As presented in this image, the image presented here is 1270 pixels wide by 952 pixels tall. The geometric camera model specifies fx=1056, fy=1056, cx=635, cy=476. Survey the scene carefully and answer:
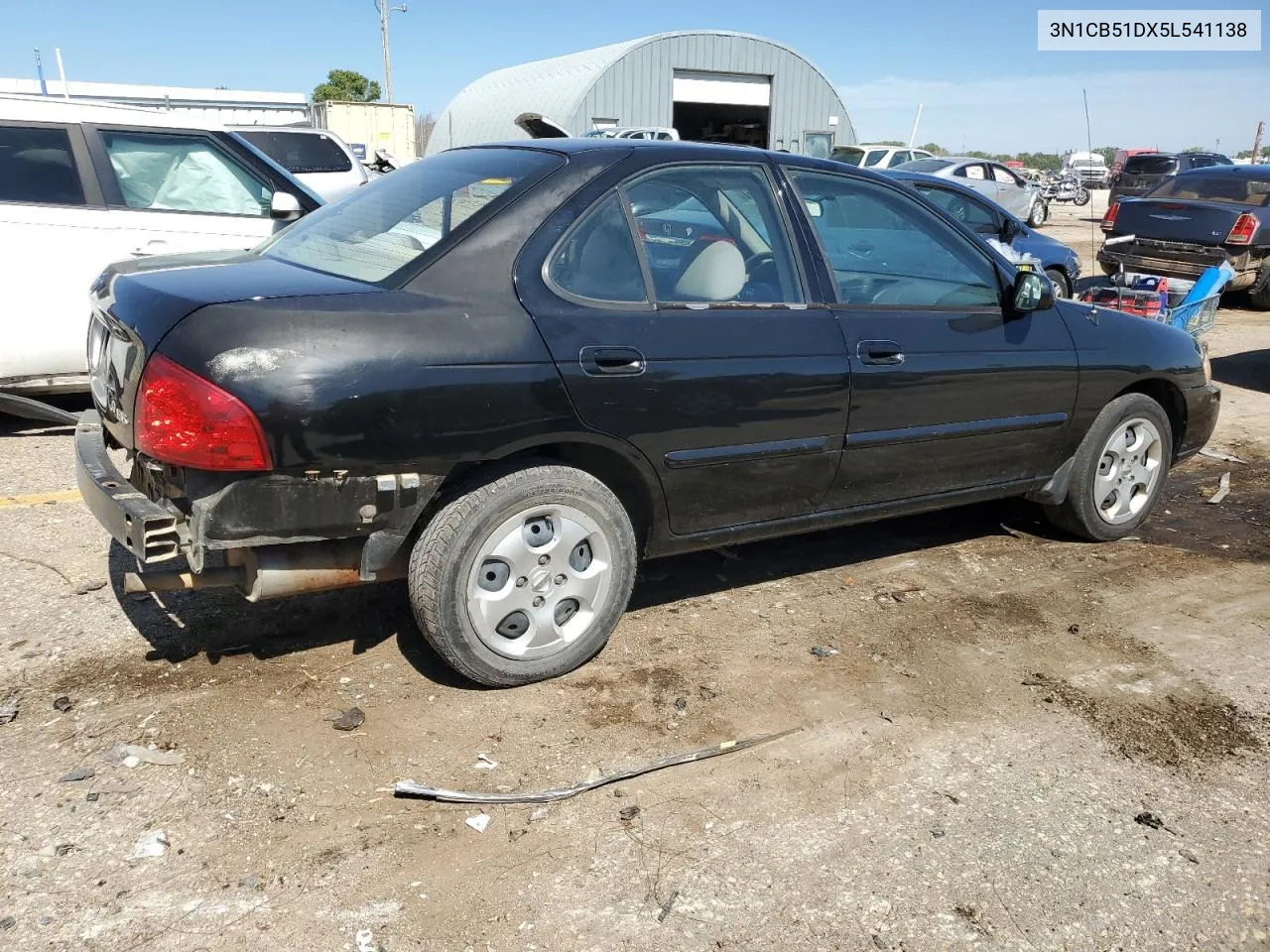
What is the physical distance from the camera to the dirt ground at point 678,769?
8.08 ft

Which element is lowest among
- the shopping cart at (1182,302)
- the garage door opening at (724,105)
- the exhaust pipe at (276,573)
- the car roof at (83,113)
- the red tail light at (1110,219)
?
the exhaust pipe at (276,573)

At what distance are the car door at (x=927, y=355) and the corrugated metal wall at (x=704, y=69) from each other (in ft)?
95.1

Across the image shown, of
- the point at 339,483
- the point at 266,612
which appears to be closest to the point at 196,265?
the point at 339,483

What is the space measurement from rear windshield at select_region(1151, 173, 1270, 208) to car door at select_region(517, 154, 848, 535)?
11794 mm

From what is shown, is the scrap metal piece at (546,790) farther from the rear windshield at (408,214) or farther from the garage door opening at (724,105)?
the garage door opening at (724,105)

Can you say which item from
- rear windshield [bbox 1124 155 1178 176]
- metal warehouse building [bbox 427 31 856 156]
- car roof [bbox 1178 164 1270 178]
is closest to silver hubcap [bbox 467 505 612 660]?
car roof [bbox 1178 164 1270 178]

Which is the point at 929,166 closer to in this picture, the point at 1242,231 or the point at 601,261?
the point at 1242,231

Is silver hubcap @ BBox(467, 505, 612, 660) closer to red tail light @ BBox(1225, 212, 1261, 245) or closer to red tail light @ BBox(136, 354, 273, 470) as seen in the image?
red tail light @ BBox(136, 354, 273, 470)

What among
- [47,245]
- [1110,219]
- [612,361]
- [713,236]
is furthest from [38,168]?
[1110,219]

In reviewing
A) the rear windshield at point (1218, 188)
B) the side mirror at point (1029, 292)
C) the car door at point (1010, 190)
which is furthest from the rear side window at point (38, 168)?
the car door at point (1010, 190)

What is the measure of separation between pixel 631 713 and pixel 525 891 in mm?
892

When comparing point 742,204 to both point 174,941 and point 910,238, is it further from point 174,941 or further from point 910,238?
point 174,941

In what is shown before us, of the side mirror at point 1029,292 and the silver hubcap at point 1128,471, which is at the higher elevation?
the side mirror at point 1029,292

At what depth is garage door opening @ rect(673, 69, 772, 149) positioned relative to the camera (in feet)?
111
